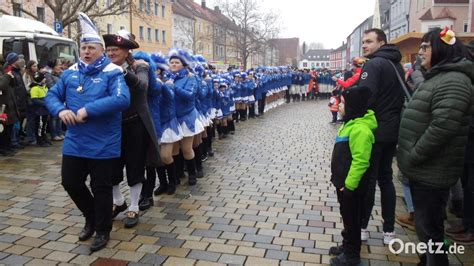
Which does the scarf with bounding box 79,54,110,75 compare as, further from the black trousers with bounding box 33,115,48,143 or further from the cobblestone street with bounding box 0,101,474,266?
the black trousers with bounding box 33,115,48,143

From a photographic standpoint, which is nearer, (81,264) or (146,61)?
(81,264)

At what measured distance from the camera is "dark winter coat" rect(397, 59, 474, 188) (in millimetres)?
3188

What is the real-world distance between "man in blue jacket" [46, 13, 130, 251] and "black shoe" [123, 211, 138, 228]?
1.80ft

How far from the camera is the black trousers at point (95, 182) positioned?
4.27m

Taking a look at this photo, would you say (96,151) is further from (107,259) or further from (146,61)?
(146,61)

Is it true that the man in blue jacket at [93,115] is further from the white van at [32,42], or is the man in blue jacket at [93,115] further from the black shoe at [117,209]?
the white van at [32,42]

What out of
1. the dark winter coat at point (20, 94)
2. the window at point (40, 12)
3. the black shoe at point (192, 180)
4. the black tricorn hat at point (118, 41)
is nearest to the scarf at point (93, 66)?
the black tricorn hat at point (118, 41)

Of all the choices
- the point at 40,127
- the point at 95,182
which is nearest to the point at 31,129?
the point at 40,127

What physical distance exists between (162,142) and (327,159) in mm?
3934

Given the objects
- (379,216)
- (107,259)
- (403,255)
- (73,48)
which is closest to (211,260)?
(107,259)

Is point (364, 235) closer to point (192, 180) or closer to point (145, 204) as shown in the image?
point (145, 204)

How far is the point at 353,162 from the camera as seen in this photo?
12.0 ft

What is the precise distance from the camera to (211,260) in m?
4.11

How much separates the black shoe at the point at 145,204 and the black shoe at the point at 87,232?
3.23ft
